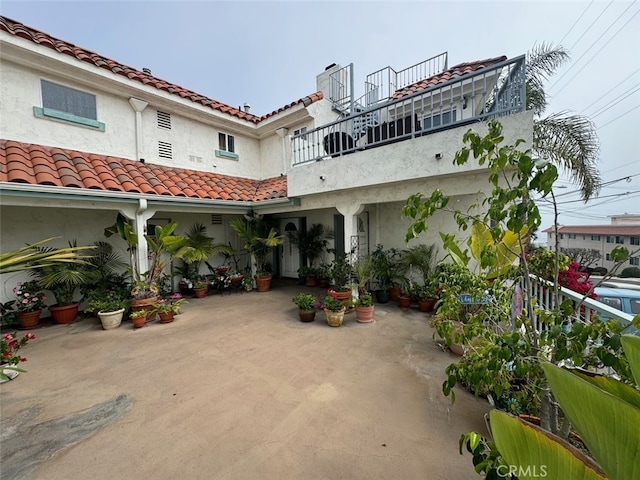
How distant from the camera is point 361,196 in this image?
22.1ft

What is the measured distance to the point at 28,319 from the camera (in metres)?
6.01

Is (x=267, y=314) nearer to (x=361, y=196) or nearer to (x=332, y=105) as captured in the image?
(x=361, y=196)

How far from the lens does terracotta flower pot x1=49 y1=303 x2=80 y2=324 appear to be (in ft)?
20.7

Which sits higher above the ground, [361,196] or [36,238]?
[361,196]

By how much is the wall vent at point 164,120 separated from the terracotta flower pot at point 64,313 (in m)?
5.83

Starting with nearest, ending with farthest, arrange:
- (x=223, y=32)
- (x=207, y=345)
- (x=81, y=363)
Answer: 1. (x=81, y=363)
2. (x=207, y=345)
3. (x=223, y=32)

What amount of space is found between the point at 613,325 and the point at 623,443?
123 centimetres

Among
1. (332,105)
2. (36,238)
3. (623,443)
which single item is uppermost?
(332,105)

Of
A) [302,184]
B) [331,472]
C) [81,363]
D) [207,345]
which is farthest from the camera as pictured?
[302,184]

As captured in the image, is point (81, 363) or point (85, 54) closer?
point (81, 363)

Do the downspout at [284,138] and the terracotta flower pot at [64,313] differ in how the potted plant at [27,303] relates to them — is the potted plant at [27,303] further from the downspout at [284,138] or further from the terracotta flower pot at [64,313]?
the downspout at [284,138]

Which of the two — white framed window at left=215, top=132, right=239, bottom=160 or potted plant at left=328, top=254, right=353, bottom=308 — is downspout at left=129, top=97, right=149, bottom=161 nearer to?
white framed window at left=215, top=132, right=239, bottom=160

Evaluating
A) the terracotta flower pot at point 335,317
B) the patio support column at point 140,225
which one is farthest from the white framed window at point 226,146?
the terracotta flower pot at point 335,317

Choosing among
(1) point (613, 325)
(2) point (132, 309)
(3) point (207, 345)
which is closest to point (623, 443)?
(1) point (613, 325)
